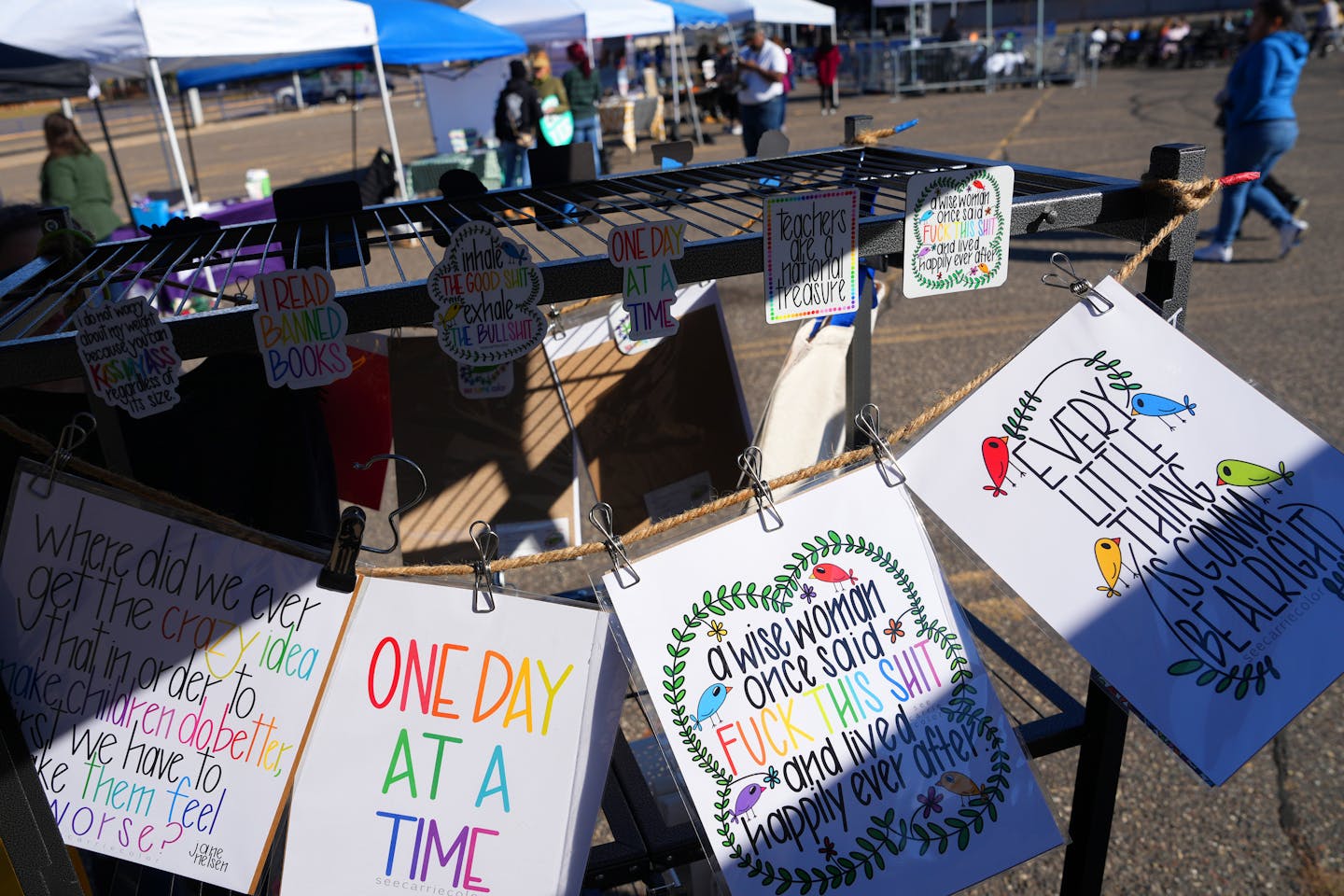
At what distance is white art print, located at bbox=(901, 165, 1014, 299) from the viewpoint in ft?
3.90

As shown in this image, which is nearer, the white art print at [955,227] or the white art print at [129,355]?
the white art print at [129,355]

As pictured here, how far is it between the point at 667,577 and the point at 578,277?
14.3 inches

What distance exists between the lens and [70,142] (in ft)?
21.6

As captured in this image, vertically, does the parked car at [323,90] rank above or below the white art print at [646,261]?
below

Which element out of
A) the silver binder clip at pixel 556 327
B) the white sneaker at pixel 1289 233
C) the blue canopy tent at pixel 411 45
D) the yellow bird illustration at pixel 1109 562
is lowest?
the white sneaker at pixel 1289 233

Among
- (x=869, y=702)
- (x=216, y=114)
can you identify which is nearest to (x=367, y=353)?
(x=869, y=702)

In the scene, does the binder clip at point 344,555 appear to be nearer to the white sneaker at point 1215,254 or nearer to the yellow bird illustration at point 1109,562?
the yellow bird illustration at point 1109,562

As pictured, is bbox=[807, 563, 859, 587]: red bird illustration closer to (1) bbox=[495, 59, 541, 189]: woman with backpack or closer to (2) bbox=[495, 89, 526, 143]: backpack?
(1) bbox=[495, 59, 541, 189]: woman with backpack

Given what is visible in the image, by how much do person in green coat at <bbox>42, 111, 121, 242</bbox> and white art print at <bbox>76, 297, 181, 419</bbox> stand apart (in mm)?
6248

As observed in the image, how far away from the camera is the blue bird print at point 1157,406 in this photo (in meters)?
1.19

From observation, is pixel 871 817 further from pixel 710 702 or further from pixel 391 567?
pixel 391 567

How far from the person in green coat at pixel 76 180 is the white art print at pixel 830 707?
658 centimetres

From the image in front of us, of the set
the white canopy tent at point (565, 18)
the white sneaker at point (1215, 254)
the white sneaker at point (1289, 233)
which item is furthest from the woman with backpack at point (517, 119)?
the white sneaker at point (1289, 233)

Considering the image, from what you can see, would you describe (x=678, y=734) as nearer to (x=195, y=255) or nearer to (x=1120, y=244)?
(x=195, y=255)
